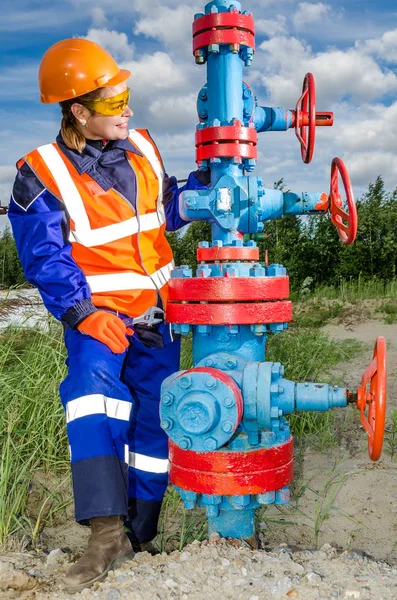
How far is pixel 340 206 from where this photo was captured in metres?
2.18

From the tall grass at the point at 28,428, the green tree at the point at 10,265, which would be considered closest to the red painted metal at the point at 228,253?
the tall grass at the point at 28,428

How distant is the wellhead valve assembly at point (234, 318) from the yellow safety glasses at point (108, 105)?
0.94 feet

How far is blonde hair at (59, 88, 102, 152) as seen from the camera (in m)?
2.26

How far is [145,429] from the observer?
8.33ft

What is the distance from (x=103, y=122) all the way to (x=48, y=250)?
510 millimetres

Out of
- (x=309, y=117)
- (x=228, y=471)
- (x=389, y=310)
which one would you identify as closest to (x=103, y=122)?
(x=309, y=117)

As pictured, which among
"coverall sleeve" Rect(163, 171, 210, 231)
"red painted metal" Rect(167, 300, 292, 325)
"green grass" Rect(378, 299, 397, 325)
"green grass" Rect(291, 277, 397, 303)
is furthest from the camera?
"green grass" Rect(291, 277, 397, 303)

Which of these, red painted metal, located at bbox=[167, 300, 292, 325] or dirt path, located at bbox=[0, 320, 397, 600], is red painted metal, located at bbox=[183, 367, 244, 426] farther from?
dirt path, located at bbox=[0, 320, 397, 600]

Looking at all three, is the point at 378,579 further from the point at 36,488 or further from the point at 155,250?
the point at 36,488

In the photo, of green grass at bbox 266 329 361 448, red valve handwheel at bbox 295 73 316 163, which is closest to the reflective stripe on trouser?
red valve handwheel at bbox 295 73 316 163

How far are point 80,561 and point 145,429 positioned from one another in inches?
24.3

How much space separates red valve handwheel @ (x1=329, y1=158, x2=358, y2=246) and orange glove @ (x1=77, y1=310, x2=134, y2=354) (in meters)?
0.79

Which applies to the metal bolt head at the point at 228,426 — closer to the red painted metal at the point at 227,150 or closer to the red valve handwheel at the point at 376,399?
the red valve handwheel at the point at 376,399

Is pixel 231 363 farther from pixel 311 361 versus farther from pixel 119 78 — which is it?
pixel 311 361
